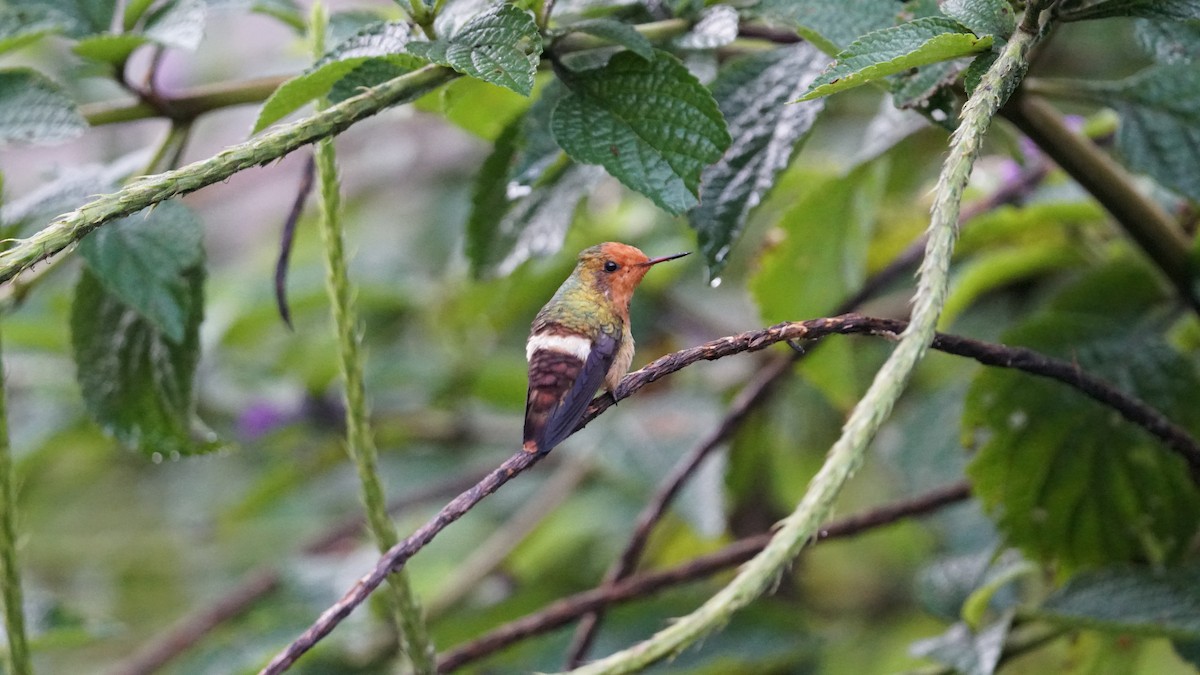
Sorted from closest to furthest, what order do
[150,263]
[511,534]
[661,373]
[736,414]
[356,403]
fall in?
[661,373], [356,403], [150,263], [736,414], [511,534]

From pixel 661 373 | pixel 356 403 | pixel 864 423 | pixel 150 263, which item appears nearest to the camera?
pixel 864 423

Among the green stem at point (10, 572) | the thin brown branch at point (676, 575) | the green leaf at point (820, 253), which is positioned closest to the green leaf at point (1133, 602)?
the thin brown branch at point (676, 575)

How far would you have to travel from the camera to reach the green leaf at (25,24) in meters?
0.94

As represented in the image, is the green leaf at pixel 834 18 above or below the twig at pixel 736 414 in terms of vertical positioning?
above

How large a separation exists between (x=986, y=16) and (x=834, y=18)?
0.19 meters

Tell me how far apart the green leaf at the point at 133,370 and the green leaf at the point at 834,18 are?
0.58m

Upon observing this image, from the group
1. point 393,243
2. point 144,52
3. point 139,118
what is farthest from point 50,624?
point 144,52

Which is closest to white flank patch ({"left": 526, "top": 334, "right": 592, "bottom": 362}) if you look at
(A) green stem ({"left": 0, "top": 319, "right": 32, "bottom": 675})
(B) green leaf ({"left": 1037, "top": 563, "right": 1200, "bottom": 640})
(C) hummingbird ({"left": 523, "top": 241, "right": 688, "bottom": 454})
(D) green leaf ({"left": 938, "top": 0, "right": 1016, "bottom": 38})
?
(C) hummingbird ({"left": 523, "top": 241, "right": 688, "bottom": 454})

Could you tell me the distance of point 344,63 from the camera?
2.46 feet

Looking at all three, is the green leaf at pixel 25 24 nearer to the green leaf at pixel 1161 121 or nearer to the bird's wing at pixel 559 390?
the bird's wing at pixel 559 390

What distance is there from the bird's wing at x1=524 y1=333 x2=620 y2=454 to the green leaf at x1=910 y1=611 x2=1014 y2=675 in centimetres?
50

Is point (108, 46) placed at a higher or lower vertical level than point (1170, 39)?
lower

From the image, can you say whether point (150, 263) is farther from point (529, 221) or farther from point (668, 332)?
point (668, 332)

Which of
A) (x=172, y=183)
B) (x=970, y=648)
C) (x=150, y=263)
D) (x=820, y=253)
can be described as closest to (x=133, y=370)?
(x=150, y=263)
